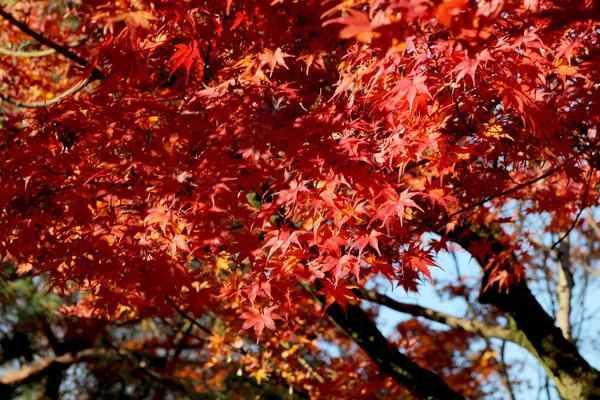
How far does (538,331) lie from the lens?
515 cm

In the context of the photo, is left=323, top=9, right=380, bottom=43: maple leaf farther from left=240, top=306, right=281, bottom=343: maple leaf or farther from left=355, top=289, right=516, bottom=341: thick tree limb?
left=355, top=289, right=516, bottom=341: thick tree limb

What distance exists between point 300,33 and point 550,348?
369cm

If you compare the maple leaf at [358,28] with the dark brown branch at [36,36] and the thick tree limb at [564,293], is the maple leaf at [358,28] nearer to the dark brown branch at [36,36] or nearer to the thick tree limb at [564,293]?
the dark brown branch at [36,36]

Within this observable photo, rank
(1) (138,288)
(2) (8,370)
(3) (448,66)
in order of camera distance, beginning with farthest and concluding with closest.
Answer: (2) (8,370), (1) (138,288), (3) (448,66)

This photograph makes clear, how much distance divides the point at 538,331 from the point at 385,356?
4.79 feet

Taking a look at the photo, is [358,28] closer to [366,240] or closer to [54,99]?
[366,240]

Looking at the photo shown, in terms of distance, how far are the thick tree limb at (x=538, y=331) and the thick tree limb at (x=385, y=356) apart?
910 millimetres

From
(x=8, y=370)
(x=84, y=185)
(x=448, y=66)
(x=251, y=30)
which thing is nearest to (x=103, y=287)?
(x=84, y=185)

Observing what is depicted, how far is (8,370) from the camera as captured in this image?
11.8 meters

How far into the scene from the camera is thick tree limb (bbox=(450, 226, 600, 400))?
496 centimetres

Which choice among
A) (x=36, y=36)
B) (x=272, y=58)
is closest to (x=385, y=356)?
(x=272, y=58)

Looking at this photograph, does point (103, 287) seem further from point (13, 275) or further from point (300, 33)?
point (13, 275)

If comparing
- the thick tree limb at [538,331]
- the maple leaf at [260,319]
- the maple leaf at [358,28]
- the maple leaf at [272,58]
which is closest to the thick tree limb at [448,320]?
the thick tree limb at [538,331]

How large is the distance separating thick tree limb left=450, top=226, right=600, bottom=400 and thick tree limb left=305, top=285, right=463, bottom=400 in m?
0.91
